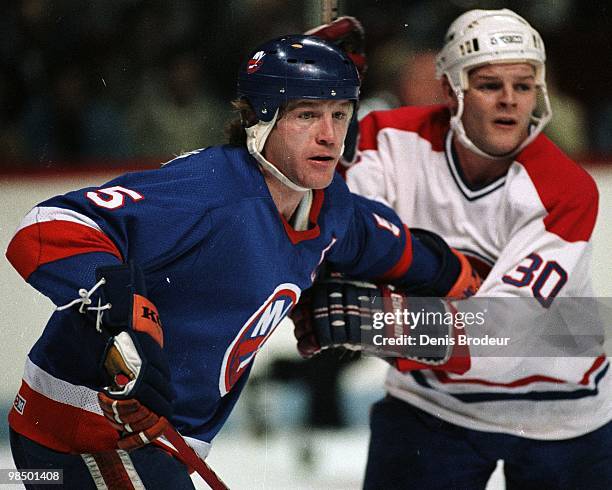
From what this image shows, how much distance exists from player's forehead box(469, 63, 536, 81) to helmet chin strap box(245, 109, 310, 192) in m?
0.59

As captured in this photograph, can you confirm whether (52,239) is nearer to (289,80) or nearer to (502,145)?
(289,80)

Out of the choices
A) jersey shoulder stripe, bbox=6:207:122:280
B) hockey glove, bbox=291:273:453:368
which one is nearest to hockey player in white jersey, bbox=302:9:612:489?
hockey glove, bbox=291:273:453:368

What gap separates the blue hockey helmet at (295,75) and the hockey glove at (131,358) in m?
0.43

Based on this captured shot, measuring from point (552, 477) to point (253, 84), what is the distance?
3.69 ft

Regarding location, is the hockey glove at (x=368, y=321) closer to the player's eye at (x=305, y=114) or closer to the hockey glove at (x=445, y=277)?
the hockey glove at (x=445, y=277)

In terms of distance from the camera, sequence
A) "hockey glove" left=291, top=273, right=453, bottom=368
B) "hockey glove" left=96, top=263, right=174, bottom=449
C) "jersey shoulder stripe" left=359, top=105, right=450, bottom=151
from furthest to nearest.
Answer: "jersey shoulder stripe" left=359, top=105, right=450, bottom=151 → "hockey glove" left=291, top=273, right=453, bottom=368 → "hockey glove" left=96, top=263, right=174, bottom=449

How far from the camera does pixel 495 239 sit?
2.24m

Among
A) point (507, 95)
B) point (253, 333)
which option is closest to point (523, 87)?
point (507, 95)

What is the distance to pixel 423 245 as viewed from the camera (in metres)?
2.15

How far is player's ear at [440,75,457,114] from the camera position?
2.22 meters

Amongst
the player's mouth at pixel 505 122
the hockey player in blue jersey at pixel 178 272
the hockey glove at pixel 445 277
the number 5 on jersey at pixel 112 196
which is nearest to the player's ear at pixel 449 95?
the player's mouth at pixel 505 122

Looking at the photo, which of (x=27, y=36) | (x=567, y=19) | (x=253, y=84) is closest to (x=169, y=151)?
(x=27, y=36)

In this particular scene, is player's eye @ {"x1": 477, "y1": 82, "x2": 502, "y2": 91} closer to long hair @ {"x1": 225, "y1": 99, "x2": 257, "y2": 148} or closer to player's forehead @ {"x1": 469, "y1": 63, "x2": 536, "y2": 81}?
player's forehead @ {"x1": 469, "y1": 63, "x2": 536, "y2": 81}

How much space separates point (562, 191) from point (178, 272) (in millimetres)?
905
